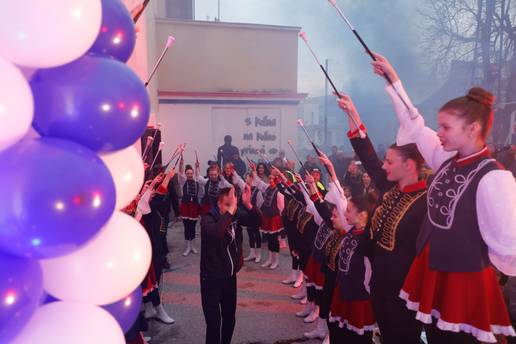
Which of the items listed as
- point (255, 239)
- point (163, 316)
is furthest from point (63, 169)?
point (255, 239)

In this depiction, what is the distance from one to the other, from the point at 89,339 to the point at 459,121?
188 cm

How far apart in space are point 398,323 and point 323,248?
189 cm

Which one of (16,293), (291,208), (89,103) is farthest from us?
(291,208)

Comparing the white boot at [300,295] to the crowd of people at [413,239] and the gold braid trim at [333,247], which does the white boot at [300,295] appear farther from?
the gold braid trim at [333,247]

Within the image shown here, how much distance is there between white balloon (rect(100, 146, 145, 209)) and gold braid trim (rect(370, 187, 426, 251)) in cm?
152

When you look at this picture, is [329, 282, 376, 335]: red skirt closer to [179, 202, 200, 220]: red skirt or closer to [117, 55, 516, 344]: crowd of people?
[117, 55, 516, 344]: crowd of people

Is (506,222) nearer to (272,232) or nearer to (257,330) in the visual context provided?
(257,330)

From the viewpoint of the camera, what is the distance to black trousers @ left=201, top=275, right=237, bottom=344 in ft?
11.2

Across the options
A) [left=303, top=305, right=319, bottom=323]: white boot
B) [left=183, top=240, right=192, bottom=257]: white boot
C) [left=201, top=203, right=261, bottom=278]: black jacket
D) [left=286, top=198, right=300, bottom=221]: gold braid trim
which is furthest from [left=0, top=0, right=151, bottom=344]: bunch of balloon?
[left=183, top=240, right=192, bottom=257]: white boot

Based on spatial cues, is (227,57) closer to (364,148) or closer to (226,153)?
(226,153)

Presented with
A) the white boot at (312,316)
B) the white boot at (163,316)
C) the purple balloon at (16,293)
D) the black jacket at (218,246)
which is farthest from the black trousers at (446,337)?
the white boot at (163,316)

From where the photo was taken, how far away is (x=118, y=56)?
1.82 m

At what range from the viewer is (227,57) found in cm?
1552

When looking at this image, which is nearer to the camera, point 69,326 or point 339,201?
point 69,326
